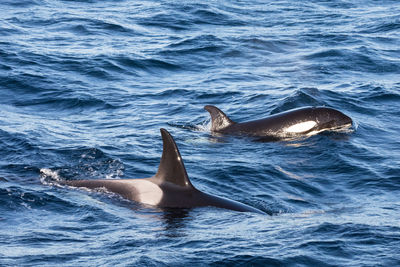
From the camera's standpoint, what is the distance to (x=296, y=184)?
1227 centimetres

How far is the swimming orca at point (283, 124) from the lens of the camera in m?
15.1

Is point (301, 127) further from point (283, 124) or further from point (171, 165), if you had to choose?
point (171, 165)

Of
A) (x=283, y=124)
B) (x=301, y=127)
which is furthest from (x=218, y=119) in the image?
(x=301, y=127)

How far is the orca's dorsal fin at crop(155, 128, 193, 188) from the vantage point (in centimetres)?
1013

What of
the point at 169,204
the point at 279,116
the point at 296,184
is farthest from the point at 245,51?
the point at 169,204

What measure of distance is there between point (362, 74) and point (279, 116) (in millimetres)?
6618

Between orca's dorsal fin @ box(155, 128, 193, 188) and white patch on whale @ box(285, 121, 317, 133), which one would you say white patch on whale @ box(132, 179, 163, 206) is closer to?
orca's dorsal fin @ box(155, 128, 193, 188)

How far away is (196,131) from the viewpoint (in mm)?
15680

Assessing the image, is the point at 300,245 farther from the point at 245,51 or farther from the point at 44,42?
the point at 44,42

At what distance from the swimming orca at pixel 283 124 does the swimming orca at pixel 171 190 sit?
4.86m

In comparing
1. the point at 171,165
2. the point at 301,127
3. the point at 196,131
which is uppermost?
the point at 171,165

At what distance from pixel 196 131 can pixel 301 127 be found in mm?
2245

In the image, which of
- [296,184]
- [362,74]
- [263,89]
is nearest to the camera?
[296,184]

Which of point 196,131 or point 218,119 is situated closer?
point 218,119
